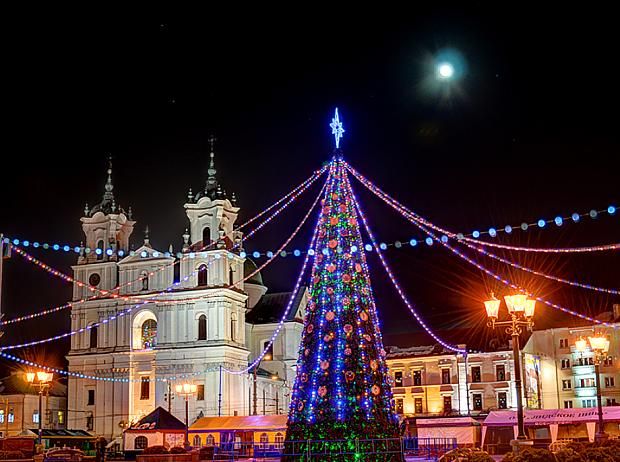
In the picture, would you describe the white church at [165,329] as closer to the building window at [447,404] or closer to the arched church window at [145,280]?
the arched church window at [145,280]

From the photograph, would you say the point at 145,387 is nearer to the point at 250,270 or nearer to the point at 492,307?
the point at 250,270

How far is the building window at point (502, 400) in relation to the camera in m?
57.0

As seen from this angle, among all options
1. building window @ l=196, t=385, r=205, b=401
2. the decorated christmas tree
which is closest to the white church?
building window @ l=196, t=385, r=205, b=401

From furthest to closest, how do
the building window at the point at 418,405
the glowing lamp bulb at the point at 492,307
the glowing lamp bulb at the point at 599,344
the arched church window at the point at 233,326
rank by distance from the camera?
the arched church window at the point at 233,326 < the building window at the point at 418,405 < the glowing lamp bulb at the point at 599,344 < the glowing lamp bulb at the point at 492,307

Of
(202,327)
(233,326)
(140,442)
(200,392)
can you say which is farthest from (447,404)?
(140,442)

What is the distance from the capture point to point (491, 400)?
57.5m

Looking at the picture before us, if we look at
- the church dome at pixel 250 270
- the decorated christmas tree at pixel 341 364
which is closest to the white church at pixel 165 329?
the church dome at pixel 250 270

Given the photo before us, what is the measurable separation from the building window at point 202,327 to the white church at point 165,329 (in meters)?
0.08

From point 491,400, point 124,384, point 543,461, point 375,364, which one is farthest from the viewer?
point 124,384

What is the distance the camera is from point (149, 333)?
209ft

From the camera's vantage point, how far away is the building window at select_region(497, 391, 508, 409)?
2245 inches

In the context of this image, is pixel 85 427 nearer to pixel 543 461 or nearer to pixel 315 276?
pixel 315 276

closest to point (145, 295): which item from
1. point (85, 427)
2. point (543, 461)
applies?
point (85, 427)

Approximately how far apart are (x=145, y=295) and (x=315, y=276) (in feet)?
134
